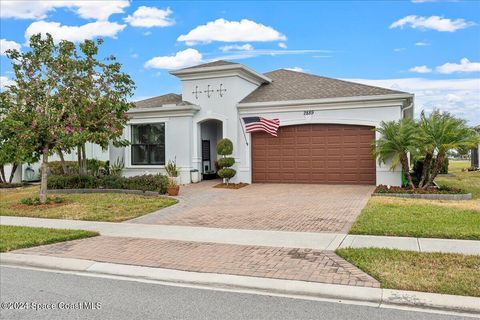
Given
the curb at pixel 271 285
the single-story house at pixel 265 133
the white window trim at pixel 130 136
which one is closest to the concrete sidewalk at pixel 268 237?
the curb at pixel 271 285

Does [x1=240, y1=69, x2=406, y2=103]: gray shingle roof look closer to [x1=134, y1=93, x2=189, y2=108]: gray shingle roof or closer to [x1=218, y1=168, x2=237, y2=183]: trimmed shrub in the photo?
[x1=218, y1=168, x2=237, y2=183]: trimmed shrub

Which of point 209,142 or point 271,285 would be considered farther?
point 209,142

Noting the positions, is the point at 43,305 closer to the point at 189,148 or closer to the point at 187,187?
the point at 187,187

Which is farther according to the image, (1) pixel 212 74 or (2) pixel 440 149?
(1) pixel 212 74

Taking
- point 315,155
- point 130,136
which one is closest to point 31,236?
point 315,155

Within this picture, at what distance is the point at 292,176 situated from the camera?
749 inches

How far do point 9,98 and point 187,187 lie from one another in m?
7.61

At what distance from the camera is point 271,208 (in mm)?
12703

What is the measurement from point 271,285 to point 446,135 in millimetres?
10880

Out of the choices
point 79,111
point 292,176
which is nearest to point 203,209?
point 79,111

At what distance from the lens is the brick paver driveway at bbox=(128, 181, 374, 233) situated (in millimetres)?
10391

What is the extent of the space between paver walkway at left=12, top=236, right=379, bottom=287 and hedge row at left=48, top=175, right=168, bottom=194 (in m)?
7.26

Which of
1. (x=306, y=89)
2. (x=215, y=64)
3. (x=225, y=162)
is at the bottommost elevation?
(x=225, y=162)

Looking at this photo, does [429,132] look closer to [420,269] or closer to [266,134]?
[266,134]
